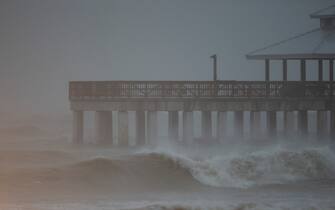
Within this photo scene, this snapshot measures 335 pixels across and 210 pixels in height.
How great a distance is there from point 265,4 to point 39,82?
2548 inches

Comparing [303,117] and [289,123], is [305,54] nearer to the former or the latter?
[303,117]

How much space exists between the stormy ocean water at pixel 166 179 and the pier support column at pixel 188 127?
835 millimetres

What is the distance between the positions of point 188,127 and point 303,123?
6.08 metres

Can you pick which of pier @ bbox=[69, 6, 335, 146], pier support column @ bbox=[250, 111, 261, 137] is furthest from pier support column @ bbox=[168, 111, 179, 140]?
pier support column @ bbox=[250, 111, 261, 137]

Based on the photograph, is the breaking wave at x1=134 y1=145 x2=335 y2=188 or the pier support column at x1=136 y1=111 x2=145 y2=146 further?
the pier support column at x1=136 y1=111 x2=145 y2=146

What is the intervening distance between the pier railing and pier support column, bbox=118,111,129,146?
1075 millimetres

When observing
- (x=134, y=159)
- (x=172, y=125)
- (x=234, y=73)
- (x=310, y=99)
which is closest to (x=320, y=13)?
(x=310, y=99)

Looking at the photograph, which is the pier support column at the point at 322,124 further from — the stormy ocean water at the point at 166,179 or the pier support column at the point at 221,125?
the pier support column at the point at 221,125

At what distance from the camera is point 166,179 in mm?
31672

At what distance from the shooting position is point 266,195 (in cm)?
2908

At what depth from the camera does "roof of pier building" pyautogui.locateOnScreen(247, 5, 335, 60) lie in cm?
4238

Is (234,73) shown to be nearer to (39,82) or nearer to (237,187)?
(39,82)

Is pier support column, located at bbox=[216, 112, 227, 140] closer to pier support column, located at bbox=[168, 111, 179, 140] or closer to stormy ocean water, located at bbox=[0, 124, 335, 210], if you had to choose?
stormy ocean water, located at bbox=[0, 124, 335, 210]

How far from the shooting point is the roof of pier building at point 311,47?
4238cm
